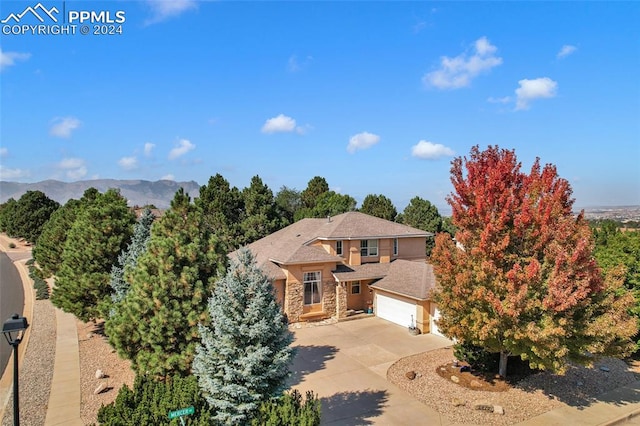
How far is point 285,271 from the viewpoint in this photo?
21672 millimetres

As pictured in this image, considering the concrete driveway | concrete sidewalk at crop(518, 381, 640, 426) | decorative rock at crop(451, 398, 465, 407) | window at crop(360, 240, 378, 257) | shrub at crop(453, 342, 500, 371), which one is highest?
window at crop(360, 240, 378, 257)

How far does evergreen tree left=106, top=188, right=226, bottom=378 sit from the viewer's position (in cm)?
1102

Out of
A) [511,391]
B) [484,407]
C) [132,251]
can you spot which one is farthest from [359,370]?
[132,251]

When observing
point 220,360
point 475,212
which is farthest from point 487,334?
point 220,360

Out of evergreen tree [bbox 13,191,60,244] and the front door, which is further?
evergreen tree [bbox 13,191,60,244]

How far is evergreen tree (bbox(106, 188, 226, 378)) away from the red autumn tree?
8.01m

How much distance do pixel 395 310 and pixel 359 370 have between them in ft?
23.2

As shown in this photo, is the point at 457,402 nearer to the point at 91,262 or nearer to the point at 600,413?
the point at 600,413

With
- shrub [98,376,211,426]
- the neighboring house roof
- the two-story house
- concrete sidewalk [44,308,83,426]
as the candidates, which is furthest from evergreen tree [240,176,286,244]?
shrub [98,376,211,426]

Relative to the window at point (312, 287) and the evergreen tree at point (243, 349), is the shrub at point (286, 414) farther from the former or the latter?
the window at point (312, 287)

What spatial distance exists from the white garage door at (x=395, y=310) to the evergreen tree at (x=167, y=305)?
12.1m

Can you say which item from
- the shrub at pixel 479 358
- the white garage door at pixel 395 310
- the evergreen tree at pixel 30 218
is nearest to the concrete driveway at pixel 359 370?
the white garage door at pixel 395 310

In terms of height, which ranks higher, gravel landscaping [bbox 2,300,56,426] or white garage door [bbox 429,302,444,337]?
white garage door [bbox 429,302,444,337]

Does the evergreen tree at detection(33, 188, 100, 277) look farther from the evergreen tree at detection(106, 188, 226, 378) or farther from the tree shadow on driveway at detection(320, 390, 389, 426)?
the tree shadow on driveway at detection(320, 390, 389, 426)
